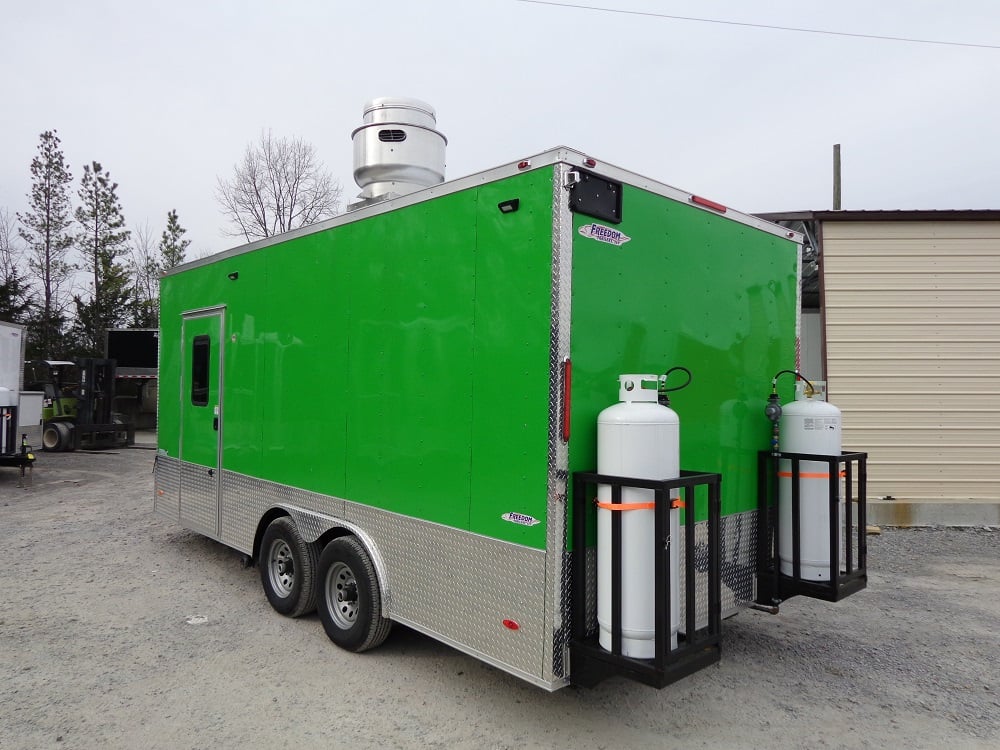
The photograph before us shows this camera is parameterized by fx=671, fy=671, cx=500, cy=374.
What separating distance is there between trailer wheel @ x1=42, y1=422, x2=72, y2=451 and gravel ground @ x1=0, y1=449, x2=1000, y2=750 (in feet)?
37.5

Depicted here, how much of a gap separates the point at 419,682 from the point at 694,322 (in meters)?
2.49

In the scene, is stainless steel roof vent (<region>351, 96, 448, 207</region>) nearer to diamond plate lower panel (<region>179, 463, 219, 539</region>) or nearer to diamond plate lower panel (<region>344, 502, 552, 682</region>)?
diamond plate lower panel (<region>344, 502, 552, 682</region>)

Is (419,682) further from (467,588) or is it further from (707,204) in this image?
(707,204)

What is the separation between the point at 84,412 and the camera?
1573 cm

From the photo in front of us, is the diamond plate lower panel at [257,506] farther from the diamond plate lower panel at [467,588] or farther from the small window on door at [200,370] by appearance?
the small window on door at [200,370]

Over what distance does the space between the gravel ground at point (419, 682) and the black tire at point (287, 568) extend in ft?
0.49

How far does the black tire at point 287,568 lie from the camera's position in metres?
4.44

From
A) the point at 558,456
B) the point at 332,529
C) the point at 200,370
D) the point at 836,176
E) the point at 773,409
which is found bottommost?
the point at 332,529

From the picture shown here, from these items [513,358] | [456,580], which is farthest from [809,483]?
[456,580]

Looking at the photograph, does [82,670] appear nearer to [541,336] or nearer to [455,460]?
[455,460]

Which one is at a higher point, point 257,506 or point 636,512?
point 636,512

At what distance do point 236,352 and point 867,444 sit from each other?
724cm

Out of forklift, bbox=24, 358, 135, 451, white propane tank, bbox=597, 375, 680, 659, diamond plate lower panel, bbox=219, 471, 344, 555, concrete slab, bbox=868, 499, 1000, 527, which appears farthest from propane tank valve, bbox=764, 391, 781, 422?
forklift, bbox=24, 358, 135, 451

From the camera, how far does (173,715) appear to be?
334 centimetres
